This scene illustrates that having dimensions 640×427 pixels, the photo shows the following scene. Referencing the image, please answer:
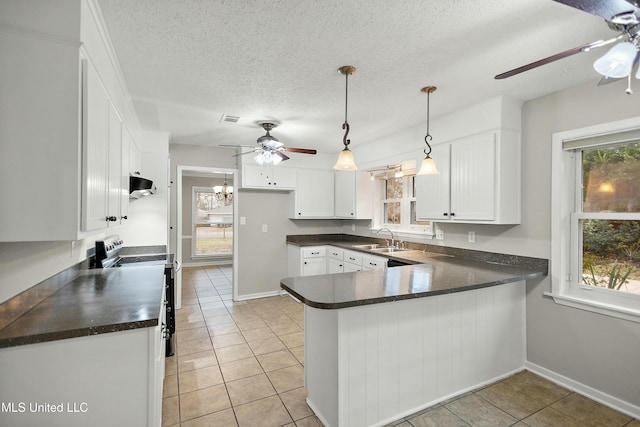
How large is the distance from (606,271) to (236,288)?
425cm

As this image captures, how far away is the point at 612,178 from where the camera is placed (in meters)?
2.30

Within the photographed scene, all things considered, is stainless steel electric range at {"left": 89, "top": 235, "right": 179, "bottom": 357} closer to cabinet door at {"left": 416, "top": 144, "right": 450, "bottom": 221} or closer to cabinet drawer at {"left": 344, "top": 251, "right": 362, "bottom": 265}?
cabinet drawer at {"left": 344, "top": 251, "right": 362, "bottom": 265}

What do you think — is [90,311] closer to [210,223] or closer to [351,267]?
[351,267]

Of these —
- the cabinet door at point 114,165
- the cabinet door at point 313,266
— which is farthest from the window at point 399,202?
the cabinet door at point 114,165

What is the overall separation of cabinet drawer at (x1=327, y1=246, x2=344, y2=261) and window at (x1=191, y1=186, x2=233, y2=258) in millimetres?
4113

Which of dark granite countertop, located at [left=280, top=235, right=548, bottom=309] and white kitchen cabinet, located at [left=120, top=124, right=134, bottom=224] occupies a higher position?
white kitchen cabinet, located at [left=120, top=124, right=134, bottom=224]

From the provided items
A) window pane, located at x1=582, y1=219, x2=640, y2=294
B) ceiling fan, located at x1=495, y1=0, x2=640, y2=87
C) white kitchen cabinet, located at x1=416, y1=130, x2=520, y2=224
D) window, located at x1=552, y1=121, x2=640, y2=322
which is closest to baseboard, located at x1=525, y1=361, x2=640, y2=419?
window, located at x1=552, y1=121, x2=640, y2=322

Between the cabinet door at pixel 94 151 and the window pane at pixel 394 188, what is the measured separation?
346 centimetres

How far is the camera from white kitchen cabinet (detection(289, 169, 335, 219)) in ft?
16.2

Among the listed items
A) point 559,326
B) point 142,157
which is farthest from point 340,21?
point 142,157

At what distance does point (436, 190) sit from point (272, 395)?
94.4 inches

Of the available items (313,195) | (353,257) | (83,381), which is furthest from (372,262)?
(83,381)

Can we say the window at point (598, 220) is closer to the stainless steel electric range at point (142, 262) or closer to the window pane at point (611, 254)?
the window pane at point (611, 254)

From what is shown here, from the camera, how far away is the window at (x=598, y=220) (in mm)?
2184
